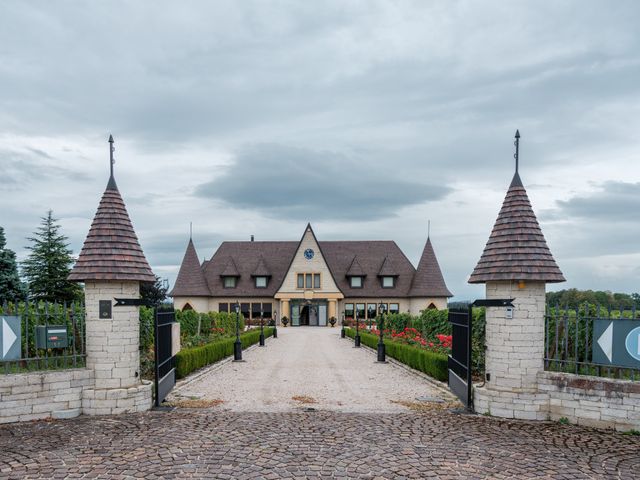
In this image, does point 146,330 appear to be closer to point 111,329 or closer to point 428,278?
point 111,329

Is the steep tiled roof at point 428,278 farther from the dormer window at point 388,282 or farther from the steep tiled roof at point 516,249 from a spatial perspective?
the steep tiled roof at point 516,249

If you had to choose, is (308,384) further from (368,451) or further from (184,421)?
(368,451)

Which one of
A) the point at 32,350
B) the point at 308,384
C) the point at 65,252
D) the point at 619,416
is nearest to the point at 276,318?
the point at 65,252

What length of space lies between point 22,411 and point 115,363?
1.85 m

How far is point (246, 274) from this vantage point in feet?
164

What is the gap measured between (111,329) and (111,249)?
1722 mm

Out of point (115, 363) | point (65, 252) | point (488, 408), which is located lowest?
point (488, 408)

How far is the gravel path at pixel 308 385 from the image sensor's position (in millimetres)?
11660

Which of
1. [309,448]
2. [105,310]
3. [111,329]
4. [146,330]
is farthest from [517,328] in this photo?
[146,330]

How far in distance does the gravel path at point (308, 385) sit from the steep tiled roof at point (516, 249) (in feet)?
12.2

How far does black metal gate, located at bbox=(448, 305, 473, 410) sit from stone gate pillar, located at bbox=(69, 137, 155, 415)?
7.01 metres

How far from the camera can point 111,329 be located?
10477 millimetres

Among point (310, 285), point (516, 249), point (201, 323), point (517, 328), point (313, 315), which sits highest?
point (516, 249)

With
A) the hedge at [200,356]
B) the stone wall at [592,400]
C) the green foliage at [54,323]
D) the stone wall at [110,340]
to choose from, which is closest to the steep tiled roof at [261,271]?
the hedge at [200,356]
